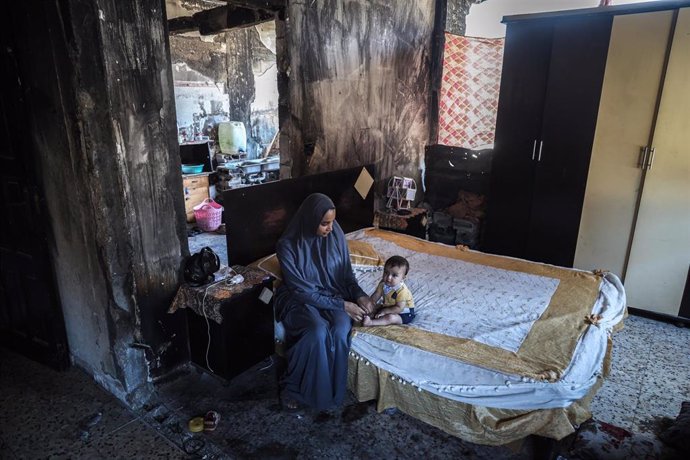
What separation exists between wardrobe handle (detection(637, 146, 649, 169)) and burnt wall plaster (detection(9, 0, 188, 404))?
346 cm

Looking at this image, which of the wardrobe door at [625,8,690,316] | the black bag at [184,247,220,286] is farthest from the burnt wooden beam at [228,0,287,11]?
the wardrobe door at [625,8,690,316]

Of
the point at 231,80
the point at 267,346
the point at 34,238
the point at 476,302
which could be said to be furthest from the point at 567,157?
the point at 231,80

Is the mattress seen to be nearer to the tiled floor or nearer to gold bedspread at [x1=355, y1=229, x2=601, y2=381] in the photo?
gold bedspread at [x1=355, y1=229, x2=601, y2=381]

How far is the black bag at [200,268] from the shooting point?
265 cm

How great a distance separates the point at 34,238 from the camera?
8.64ft

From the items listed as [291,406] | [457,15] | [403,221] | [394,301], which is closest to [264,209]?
[394,301]

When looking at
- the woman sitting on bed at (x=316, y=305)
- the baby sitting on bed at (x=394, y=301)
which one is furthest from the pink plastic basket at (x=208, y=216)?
the baby sitting on bed at (x=394, y=301)

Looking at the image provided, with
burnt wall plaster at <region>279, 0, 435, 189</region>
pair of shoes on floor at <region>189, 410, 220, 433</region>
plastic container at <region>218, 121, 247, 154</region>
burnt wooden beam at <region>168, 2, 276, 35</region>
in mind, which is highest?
burnt wooden beam at <region>168, 2, 276, 35</region>

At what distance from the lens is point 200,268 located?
2654mm

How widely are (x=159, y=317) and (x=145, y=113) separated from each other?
1163 mm

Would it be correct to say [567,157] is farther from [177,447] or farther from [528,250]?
[177,447]

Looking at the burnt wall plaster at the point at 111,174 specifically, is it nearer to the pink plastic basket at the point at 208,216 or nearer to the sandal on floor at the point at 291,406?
the sandal on floor at the point at 291,406

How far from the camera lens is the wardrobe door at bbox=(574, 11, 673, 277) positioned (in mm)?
3455

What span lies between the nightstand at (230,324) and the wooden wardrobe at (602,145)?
2.71 m
